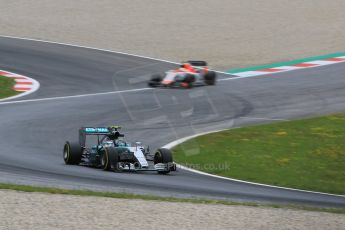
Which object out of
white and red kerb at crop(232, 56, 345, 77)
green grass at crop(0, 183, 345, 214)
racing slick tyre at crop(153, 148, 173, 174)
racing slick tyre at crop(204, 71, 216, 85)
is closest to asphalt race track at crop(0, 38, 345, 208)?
racing slick tyre at crop(204, 71, 216, 85)

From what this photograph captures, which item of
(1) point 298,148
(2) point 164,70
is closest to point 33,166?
(1) point 298,148

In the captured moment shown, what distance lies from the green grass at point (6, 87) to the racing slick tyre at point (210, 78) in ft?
18.5

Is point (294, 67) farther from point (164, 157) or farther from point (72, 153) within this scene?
point (72, 153)

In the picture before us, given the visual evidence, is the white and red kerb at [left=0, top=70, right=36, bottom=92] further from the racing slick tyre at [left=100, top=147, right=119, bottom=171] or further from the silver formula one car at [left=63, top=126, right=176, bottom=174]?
the racing slick tyre at [left=100, top=147, right=119, bottom=171]

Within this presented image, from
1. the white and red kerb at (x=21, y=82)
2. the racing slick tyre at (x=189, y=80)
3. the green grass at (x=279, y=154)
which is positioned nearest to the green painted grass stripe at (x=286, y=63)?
the racing slick tyre at (x=189, y=80)

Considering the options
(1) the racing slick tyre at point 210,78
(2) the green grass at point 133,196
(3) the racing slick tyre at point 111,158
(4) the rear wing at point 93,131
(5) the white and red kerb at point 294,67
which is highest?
(5) the white and red kerb at point 294,67

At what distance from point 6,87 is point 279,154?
10.3 metres

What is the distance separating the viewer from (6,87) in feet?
A: 85.8

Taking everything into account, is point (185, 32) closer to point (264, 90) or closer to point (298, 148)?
point (264, 90)

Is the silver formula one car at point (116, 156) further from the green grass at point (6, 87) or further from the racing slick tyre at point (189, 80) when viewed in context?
the racing slick tyre at point (189, 80)

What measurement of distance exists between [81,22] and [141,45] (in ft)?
14.2

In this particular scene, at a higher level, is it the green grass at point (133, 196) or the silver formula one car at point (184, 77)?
the silver formula one car at point (184, 77)

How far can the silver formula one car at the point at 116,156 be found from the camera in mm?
16344

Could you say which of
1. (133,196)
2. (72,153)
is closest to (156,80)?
(72,153)
